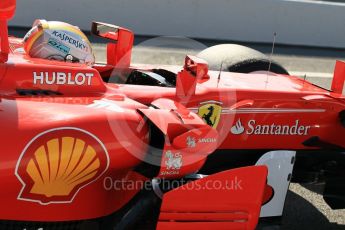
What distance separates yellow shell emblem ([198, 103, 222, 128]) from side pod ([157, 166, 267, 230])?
0.45 meters

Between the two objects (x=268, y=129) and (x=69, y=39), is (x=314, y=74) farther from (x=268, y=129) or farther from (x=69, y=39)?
(x=69, y=39)

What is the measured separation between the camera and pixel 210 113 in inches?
111

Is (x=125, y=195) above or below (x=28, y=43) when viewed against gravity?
below

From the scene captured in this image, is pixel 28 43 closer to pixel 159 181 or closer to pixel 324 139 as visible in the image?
pixel 159 181

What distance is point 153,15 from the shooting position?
36.0ft

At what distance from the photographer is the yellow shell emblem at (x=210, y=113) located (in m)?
2.80

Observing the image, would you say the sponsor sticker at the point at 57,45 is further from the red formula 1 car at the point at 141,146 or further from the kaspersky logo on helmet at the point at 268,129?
the kaspersky logo on helmet at the point at 268,129

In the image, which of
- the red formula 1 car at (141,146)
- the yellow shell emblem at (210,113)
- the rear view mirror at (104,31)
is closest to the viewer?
Result: the red formula 1 car at (141,146)

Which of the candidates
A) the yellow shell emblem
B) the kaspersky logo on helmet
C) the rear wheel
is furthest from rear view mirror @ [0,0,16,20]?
the rear wheel

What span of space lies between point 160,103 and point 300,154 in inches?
44.8

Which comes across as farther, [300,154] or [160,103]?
[300,154]

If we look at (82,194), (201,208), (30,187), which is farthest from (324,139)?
(30,187)

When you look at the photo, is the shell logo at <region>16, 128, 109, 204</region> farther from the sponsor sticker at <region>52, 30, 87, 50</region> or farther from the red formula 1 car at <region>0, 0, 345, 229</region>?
the sponsor sticker at <region>52, 30, 87, 50</region>

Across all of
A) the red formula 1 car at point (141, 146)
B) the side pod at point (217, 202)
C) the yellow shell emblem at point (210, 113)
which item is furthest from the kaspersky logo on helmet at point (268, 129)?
the side pod at point (217, 202)
